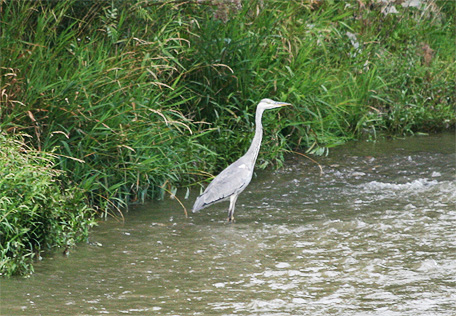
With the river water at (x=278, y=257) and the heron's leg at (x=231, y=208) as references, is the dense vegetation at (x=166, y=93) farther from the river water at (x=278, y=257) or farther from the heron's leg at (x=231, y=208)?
the heron's leg at (x=231, y=208)

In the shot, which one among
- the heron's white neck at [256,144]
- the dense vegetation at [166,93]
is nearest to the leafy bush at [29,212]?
the dense vegetation at [166,93]

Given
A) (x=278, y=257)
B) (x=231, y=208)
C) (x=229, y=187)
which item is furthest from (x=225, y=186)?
(x=278, y=257)

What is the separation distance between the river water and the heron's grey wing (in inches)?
7.8

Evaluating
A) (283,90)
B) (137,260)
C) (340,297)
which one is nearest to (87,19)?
(283,90)

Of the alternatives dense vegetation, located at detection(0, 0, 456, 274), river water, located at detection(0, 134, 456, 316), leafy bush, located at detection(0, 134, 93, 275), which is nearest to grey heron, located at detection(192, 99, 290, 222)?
river water, located at detection(0, 134, 456, 316)

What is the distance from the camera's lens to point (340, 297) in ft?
14.4

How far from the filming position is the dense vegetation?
5500 millimetres

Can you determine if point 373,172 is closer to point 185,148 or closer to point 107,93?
point 185,148

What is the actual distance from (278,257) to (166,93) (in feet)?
8.97

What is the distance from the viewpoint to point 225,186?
6.19 meters

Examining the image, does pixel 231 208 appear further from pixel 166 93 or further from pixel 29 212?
pixel 29 212

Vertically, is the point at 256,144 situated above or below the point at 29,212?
above

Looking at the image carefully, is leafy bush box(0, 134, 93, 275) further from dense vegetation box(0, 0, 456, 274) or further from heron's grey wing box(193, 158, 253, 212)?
heron's grey wing box(193, 158, 253, 212)

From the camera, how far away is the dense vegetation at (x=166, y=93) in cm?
550
